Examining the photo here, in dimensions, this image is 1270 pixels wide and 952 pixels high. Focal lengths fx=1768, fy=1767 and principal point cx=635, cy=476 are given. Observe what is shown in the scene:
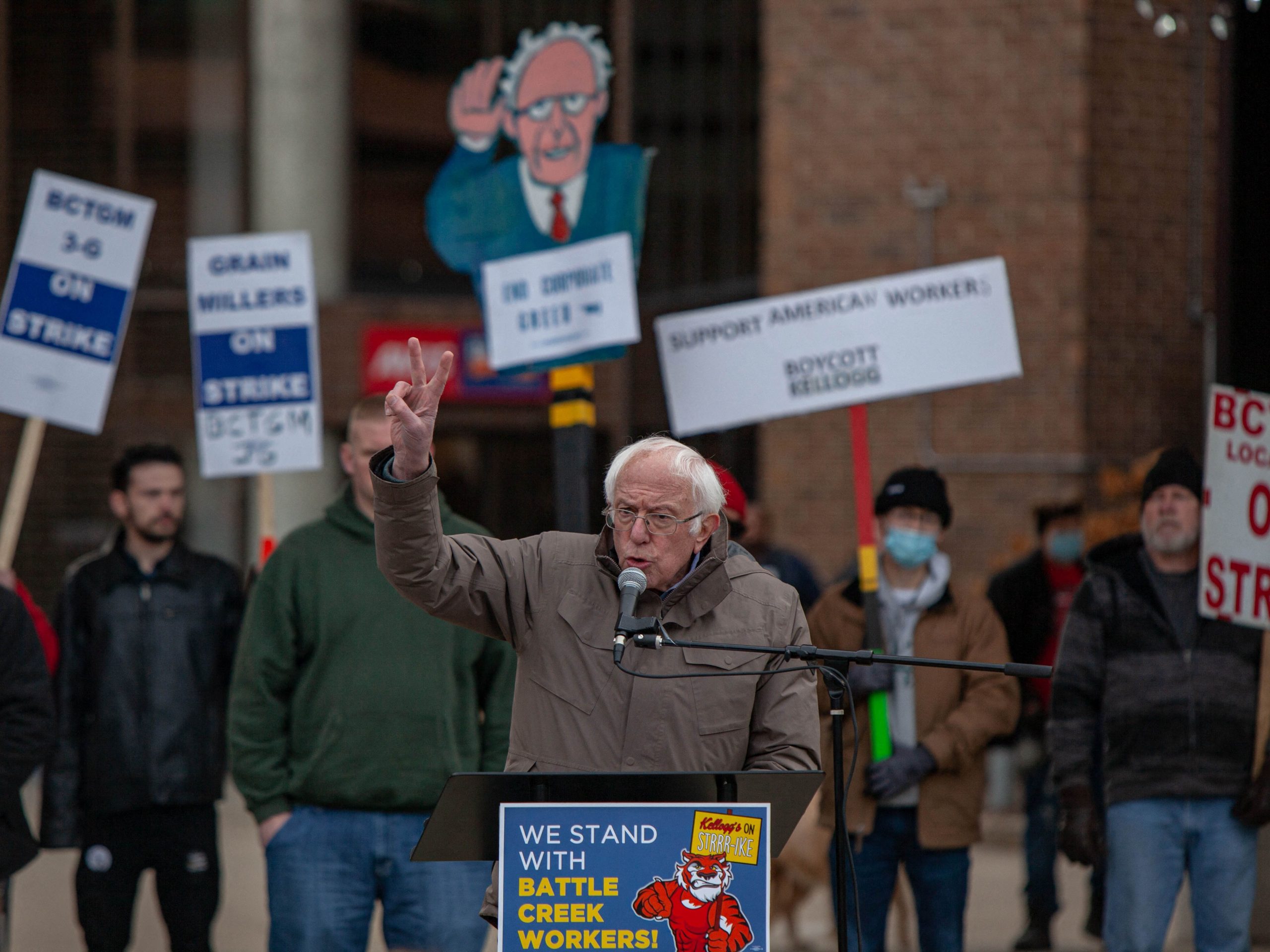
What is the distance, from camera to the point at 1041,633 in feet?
27.0

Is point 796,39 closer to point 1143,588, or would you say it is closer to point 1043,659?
point 1043,659

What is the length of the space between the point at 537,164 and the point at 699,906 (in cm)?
A: 351

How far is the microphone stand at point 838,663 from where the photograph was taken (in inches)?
132

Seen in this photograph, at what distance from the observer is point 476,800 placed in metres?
3.34

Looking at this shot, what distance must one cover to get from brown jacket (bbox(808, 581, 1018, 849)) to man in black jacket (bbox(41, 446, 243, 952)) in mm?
2123

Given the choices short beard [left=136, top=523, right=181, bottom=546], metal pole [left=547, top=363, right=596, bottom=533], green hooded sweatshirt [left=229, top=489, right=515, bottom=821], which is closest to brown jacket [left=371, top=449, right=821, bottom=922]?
green hooded sweatshirt [left=229, top=489, right=515, bottom=821]

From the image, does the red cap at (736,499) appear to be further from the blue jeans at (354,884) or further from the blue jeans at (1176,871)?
the blue jeans at (1176,871)

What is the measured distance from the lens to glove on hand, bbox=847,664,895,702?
5.86 m

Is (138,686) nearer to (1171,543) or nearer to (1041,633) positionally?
(1171,543)

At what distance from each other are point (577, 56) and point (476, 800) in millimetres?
3534

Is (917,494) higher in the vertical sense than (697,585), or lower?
higher

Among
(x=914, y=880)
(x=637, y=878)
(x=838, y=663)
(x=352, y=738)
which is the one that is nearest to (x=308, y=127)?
(x=914, y=880)

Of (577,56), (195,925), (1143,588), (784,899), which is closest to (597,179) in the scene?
(577,56)

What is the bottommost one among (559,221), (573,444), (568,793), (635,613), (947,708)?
(568,793)
